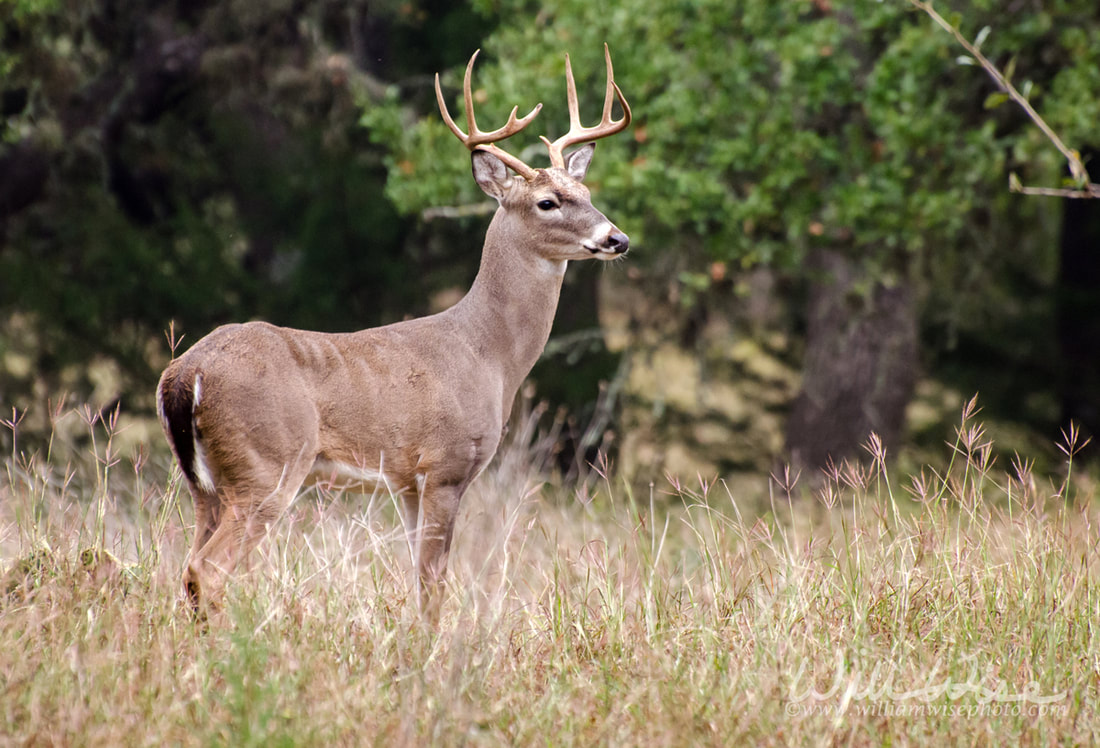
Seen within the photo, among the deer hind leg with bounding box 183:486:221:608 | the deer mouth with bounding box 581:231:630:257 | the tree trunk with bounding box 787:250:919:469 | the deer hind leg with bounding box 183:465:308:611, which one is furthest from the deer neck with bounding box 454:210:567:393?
the tree trunk with bounding box 787:250:919:469

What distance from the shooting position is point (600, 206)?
9.44m

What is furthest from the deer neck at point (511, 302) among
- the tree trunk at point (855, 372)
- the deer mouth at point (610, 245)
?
the tree trunk at point (855, 372)

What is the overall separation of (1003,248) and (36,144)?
29.0ft

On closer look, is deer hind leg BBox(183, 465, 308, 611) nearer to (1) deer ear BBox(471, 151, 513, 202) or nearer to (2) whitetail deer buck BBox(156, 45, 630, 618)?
(2) whitetail deer buck BBox(156, 45, 630, 618)

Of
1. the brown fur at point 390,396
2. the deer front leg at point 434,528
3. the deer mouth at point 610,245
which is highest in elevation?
the deer mouth at point 610,245

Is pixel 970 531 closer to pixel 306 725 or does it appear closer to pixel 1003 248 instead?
pixel 306 725

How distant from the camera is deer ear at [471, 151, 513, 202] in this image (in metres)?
5.35

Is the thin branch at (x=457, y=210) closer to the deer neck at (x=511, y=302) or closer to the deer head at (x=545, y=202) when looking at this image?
the deer head at (x=545, y=202)

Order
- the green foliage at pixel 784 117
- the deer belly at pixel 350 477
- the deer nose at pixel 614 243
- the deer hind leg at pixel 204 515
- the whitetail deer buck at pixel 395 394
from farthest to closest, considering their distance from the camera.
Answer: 1. the green foliage at pixel 784 117
2. the deer nose at pixel 614 243
3. the deer belly at pixel 350 477
4. the deer hind leg at pixel 204 515
5. the whitetail deer buck at pixel 395 394

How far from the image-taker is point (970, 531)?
449 cm

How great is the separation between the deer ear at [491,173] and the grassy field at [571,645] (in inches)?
59.7

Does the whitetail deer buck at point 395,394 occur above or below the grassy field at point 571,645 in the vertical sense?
above

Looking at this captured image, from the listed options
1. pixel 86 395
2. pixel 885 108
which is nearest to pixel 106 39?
pixel 86 395

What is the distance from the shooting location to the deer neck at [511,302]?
5184 mm
